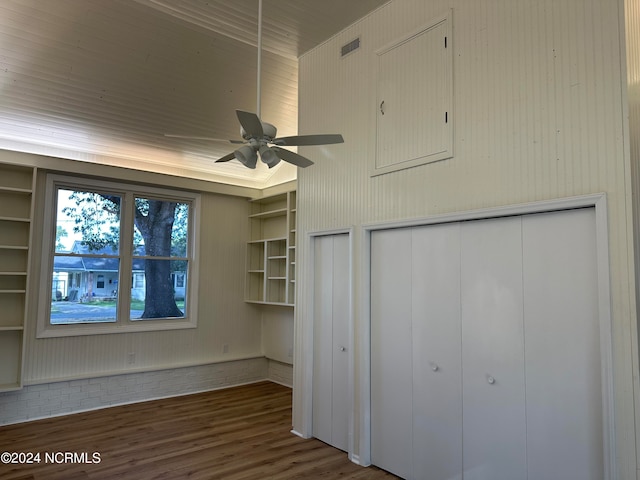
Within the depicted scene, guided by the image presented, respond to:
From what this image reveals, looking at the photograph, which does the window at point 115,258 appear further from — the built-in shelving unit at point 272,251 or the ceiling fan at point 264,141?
the ceiling fan at point 264,141

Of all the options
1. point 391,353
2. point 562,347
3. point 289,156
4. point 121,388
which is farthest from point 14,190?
point 562,347

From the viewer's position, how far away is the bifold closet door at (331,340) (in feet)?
13.5

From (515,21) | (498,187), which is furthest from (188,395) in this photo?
(515,21)

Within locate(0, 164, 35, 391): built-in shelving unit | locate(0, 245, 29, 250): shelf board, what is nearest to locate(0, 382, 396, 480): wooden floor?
locate(0, 164, 35, 391): built-in shelving unit

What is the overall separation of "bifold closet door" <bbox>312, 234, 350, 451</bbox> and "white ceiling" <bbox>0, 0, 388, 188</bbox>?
2042mm

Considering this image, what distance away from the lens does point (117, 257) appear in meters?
5.75

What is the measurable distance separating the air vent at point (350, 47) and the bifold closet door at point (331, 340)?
68.5 inches

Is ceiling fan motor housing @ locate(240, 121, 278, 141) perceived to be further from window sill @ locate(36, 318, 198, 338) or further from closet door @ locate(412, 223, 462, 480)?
window sill @ locate(36, 318, 198, 338)

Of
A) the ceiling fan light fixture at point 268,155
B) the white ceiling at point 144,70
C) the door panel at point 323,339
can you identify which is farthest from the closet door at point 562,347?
the white ceiling at point 144,70

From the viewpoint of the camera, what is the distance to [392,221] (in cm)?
366

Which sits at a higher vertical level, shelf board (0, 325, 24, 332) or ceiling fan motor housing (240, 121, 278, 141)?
ceiling fan motor housing (240, 121, 278, 141)

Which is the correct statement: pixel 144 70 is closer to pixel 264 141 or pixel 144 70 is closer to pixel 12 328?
pixel 264 141

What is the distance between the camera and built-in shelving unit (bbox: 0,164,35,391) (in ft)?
16.0

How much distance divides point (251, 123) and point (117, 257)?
395cm
